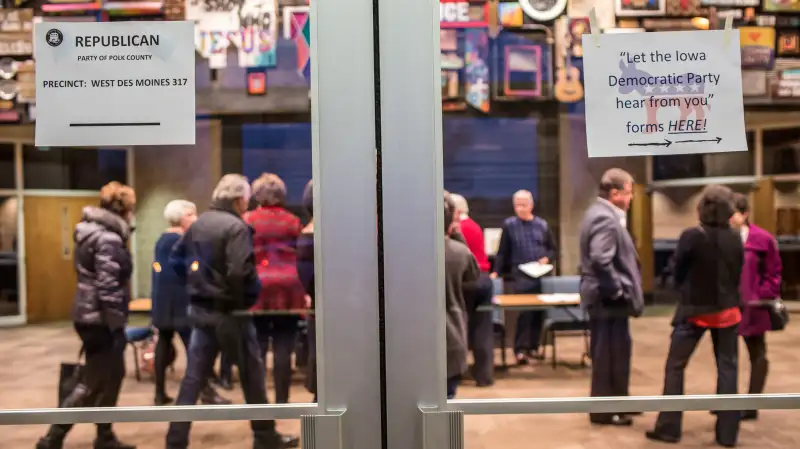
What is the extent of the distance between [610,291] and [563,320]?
59 cm

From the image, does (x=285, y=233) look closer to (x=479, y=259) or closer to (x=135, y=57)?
(x=479, y=259)

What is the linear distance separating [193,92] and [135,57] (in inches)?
5.4

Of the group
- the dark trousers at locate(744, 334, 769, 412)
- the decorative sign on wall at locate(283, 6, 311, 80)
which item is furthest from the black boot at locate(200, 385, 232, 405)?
the dark trousers at locate(744, 334, 769, 412)

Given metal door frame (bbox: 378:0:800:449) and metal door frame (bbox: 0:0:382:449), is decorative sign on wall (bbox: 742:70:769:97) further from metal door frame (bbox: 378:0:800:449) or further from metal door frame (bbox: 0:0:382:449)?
metal door frame (bbox: 0:0:382:449)

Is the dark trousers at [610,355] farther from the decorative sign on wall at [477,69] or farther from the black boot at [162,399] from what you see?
the black boot at [162,399]

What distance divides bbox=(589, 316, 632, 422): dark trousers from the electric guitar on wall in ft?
4.35

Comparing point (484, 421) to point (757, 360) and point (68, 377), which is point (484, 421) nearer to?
point (68, 377)

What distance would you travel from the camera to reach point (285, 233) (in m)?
1.86

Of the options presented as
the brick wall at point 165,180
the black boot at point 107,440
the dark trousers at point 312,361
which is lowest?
the black boot at point 107,440

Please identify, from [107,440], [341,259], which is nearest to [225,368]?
[107,440]

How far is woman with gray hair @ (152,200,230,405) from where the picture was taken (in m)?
1.84

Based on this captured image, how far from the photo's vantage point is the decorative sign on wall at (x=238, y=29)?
159 centimetres

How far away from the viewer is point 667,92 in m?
1.28

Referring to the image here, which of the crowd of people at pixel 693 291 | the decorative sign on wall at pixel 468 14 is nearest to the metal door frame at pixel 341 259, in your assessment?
the decorative sign on wall at pixel 468 14
